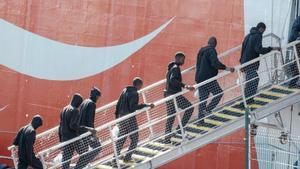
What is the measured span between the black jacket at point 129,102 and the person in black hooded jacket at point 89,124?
15.4 inches

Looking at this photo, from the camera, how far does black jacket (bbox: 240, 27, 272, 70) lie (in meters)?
10.3

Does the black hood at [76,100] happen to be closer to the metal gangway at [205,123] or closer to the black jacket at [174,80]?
the metal gangway at [205,123]

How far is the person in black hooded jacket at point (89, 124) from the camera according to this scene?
32.6 ft

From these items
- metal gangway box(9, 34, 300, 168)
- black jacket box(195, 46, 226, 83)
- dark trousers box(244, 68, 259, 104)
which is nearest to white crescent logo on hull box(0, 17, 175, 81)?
metal gangway box(9, 34, 300, 168)

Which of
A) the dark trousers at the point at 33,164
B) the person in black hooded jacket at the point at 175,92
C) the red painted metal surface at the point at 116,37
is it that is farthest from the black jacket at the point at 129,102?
the red painted metal surface at the point at 116,37

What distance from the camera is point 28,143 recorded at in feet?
32.4

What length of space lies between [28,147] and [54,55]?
3097 mm

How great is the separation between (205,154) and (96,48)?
8.90ft

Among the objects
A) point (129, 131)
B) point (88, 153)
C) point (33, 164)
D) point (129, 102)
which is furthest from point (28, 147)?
point (129, 102)

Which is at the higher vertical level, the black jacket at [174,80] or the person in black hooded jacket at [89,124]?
the black jacket at [174,80]

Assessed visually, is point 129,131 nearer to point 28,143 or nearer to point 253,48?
point 28,143

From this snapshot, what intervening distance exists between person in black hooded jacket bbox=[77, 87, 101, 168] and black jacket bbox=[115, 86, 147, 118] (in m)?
0.39

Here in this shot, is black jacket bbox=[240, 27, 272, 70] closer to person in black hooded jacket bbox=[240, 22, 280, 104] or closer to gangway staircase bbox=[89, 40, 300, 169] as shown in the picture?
person in black hooded jacket bbox=[240, 22, 280, 104]

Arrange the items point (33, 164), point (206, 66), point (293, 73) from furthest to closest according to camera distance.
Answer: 1. point (293, 73)
2. point (206, 66)
3. point (33, 164)
